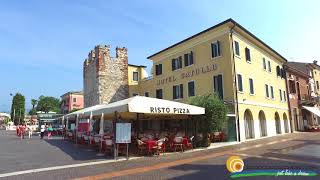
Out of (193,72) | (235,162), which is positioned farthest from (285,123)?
(235,162)

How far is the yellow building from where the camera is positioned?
22.4 meters

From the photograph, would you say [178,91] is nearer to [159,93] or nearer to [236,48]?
[159,93]

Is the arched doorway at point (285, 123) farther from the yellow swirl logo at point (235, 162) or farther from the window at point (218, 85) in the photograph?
the yellow swirl logo at point (235, 162)

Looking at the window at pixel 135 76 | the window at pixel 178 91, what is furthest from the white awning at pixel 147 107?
the window at pixel 135 76

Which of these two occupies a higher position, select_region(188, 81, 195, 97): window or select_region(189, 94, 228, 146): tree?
select_region(188, 81, 195, 97): window

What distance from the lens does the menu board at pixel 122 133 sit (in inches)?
499

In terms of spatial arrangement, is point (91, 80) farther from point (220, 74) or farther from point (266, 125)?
point (266, 125)

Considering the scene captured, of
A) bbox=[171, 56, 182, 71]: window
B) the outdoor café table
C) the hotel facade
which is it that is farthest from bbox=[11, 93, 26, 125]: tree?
the outdoor café table

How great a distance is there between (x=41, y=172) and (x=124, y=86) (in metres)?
23.7

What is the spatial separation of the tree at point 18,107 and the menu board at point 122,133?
8551 cm

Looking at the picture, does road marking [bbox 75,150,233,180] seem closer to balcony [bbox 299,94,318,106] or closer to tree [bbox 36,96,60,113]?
balcony [bbox 299,94,318,106]

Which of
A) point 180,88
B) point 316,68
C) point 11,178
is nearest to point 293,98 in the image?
point 316,68

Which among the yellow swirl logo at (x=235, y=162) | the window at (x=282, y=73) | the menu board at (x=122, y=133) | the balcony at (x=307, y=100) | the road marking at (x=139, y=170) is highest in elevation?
the window at (x=282, y=73)

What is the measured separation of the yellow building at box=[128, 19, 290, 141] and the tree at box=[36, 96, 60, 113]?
74.8 m
